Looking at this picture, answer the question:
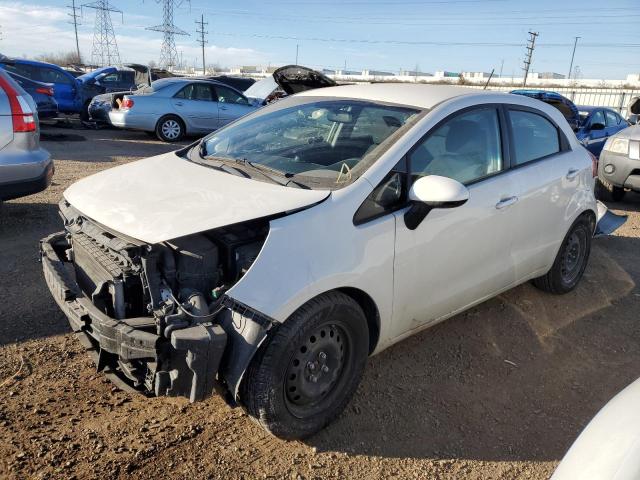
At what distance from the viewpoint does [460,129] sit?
3445mm

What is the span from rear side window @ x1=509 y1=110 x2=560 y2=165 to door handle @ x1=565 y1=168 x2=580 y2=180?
0.19 metres

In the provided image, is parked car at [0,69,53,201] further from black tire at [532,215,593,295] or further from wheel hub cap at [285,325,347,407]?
black tire at [532,215,593,295]

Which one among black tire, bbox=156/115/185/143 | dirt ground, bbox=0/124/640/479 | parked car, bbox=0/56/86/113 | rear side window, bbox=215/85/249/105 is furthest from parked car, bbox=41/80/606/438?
parked car, bbox=0/56/86/113

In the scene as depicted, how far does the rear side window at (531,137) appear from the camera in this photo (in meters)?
3.88

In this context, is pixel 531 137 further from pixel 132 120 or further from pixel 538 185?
pixel 132 120

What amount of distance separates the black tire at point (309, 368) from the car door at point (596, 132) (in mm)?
9403

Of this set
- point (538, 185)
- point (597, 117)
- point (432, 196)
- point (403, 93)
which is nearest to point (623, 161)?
point (597, 117)

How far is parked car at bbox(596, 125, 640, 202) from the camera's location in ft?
26.1

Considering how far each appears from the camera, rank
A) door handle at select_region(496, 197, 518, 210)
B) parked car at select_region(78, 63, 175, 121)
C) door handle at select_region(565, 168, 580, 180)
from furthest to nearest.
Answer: parked car at select_region(78, 63, 175, 121) → door handle at select_region(565, 168, 580, 180) → door handle at select_region(496, 197, 518, 210)

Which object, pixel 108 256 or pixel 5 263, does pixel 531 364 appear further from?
pixel 5 263

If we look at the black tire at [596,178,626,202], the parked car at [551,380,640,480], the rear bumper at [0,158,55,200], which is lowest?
the black tire at [596,178,626,202]

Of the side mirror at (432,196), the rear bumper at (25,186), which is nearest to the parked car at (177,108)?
the rear bumper at (25,186)

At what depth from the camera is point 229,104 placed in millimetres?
13938

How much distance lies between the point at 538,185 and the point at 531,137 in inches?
15.7
